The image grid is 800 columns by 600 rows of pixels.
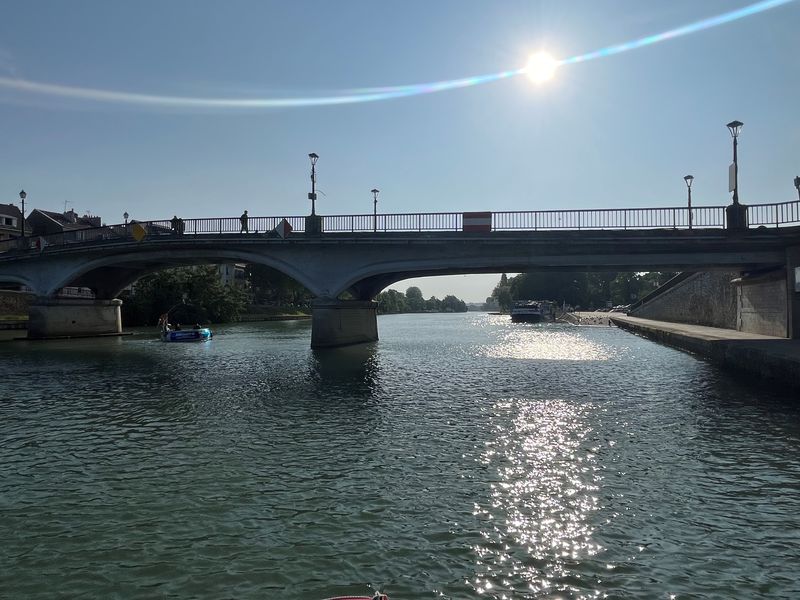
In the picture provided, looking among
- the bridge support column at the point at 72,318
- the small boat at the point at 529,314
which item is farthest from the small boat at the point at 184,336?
the small boat at the point at 529,314

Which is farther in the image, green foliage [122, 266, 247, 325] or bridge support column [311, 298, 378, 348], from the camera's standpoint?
green foliage [122, 266, 247, 325]

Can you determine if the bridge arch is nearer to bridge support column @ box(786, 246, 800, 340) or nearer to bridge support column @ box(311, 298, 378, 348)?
bridge support column @ box(311, 298, 378, 348)

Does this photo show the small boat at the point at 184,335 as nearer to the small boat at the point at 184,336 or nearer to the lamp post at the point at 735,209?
the small boat at the point at 184,336

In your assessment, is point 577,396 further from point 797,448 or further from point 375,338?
point 375,338

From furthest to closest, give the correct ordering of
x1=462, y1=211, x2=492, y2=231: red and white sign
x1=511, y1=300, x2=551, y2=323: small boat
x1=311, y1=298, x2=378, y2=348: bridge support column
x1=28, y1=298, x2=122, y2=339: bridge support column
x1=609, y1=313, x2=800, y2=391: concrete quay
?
x1=511, y1=300, x2=551, y2=323: small boat → x1=28, y1=298, x2=122, y2=339: bridge support column → x1=311, y1=298, x2=378, y2=348: bridge support column → x1=462, y1=211, x2=492, y2=231: red and white sign → x1=609, y1=313, x2=800, y2=391: concrete quay

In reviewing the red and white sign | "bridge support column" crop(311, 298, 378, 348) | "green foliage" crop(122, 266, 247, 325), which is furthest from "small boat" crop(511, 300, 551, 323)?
the red and white sign

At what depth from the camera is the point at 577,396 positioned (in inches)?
805

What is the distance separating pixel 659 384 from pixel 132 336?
181ft

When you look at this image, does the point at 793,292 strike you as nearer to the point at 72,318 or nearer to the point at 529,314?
the point at 72,318

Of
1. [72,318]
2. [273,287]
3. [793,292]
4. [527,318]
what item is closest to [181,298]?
[72,318]

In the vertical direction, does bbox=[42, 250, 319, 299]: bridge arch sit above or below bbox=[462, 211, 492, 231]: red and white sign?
below

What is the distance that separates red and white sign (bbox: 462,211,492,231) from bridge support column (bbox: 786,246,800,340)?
1788 centimetres

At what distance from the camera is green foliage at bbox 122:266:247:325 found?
80750mm

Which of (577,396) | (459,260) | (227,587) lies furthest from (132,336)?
(227,587)
